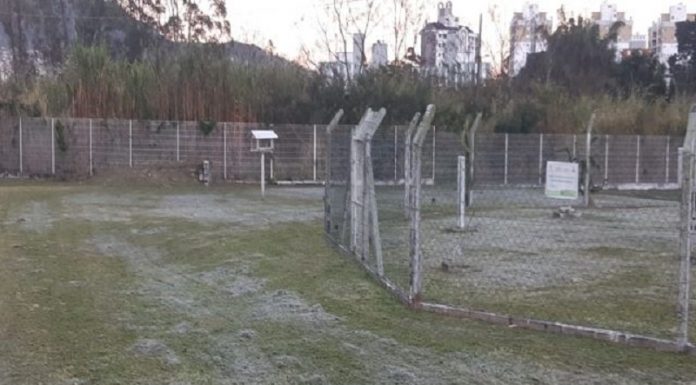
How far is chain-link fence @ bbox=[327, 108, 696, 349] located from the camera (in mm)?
6383

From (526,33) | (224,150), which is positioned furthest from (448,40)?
(224,150)

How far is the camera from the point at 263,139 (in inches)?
840

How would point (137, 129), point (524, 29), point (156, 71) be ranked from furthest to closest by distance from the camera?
point (524, 29) → point (156, 71) → point (137, 129)

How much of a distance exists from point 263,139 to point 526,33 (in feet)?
93.4

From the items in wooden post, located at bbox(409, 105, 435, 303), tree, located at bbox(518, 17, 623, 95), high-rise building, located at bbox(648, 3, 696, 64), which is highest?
high-rise building, located at bbox(648, 3, 696, 64)

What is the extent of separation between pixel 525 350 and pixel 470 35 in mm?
42118

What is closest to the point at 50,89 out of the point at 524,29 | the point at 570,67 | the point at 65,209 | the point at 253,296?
the point at 65,209

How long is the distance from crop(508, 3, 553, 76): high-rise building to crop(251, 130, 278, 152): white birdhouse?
76.0ft

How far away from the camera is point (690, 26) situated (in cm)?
4628

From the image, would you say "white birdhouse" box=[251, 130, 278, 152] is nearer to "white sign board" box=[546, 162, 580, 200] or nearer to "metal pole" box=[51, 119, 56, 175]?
A: "metal pole" box=[51, 119, 56, 175]

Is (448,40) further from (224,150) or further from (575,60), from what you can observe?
(224,150)

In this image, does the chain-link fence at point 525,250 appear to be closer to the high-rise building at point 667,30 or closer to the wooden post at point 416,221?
the wooden post at point 416,221

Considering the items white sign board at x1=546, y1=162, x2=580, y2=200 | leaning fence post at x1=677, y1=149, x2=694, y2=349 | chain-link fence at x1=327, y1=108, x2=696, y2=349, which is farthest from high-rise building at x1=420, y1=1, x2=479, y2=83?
leaning fence post at x1=677, y1=149, x2=694, y2=349

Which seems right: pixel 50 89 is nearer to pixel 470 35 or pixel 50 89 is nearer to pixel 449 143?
pixel 449 143
